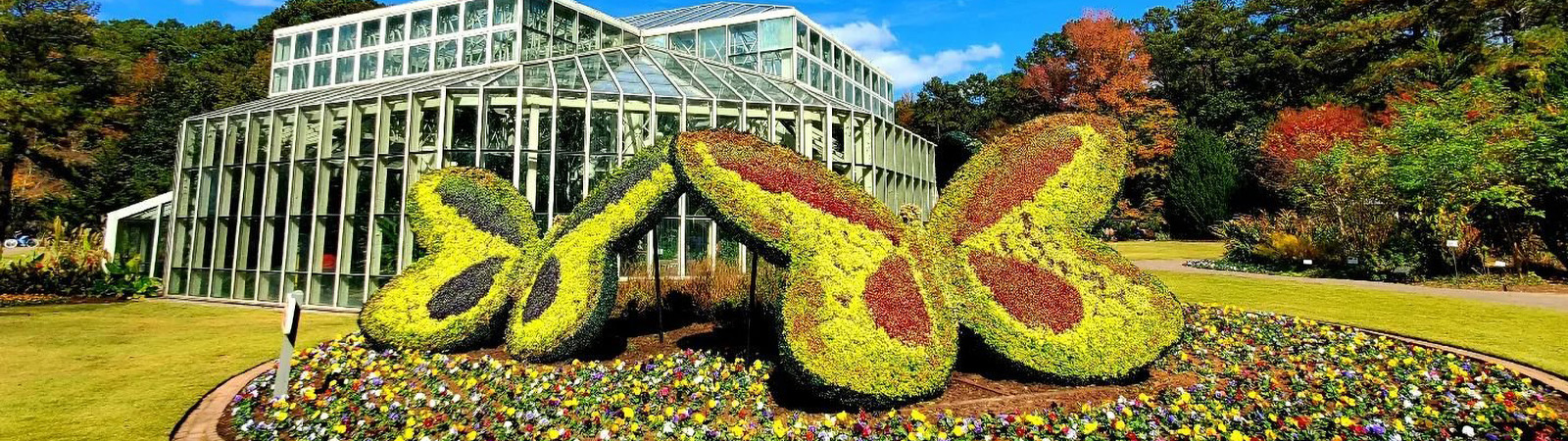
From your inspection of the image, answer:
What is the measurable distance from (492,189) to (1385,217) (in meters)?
22.3

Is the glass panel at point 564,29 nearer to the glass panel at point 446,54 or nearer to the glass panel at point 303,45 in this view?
the glass panel at point 446,54

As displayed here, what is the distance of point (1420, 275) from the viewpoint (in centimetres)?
1703

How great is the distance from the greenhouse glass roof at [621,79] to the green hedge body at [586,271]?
7839 mm

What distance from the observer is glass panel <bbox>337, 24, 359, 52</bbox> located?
2222cm

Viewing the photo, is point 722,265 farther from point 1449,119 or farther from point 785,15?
point 1449,119

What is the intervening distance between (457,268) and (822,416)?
5022 mm

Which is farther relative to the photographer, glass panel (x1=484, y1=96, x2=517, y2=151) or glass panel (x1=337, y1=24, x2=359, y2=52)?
glass panel (x1=337, y1=24, x2=359, y2=52)

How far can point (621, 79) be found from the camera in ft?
51.9

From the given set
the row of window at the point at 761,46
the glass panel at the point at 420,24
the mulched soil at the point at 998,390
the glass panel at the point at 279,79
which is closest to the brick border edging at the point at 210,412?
the mulched soil at the point at 998,390

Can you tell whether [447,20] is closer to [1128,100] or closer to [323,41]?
[323,41]

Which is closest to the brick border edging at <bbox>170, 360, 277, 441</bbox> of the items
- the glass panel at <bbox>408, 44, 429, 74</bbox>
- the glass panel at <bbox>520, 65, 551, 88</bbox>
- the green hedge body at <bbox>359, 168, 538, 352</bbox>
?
the green hedge body at <bbox>359, 168, 538, 352</bbox>

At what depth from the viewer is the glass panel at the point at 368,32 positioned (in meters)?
A: 21.9

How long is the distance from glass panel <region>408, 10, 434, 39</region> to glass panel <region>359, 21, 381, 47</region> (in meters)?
1.57

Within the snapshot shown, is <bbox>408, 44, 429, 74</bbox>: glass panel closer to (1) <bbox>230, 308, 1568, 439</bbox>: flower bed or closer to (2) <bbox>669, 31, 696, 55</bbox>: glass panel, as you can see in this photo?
(2) <bbox>669, 31, 696, 55</bbox>: glass panel
